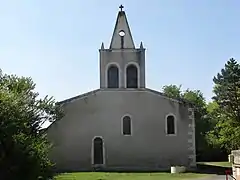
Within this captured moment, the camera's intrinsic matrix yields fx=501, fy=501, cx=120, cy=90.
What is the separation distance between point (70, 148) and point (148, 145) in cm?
572

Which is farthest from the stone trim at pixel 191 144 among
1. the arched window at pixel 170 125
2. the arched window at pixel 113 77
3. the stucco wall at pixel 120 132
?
the arched window at pixel 113 77

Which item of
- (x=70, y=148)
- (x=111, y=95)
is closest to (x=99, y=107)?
(x=111, y=95)

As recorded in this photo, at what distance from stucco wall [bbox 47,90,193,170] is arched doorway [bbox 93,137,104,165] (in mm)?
304

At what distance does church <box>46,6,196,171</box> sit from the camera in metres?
36.7

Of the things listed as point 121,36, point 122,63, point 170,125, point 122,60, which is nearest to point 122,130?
point 170,125

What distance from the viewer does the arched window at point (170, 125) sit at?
3712 cm

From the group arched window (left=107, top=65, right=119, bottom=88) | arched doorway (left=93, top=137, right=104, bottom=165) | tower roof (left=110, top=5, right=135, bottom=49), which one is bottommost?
arched doorway (left=93, top=137, right=104, bottom=165)

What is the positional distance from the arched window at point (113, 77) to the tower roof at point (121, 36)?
169cm

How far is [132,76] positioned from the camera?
3806 cm

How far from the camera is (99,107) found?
37.2 metres

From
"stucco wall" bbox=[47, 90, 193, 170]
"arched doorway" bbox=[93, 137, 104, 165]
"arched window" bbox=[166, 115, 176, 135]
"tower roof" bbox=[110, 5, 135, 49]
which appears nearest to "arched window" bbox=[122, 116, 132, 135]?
"stucco wall" bbox=[47, 90, 193, 170]

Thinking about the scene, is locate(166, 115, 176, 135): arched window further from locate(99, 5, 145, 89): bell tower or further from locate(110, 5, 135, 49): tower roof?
locate(110, 5, 135, 49): tower roof

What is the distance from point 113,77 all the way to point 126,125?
12.4 ft

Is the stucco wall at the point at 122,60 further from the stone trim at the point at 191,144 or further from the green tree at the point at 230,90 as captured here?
the green tree at the point at 230,90
